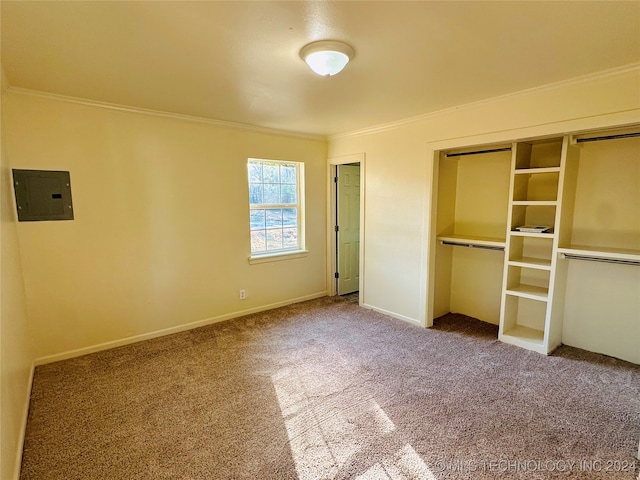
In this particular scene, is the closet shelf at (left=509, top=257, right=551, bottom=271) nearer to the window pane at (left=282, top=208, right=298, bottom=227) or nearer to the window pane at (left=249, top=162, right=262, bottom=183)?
the window pane at (left=282, top=208, right=298, bottom=227)

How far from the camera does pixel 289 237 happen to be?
4484 mm

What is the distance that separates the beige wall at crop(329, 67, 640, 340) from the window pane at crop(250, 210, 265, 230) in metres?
1.37

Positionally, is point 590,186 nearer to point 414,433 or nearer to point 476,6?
point 476,6

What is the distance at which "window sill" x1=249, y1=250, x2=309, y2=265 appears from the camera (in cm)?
408

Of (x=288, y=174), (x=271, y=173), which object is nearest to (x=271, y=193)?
(x=271, y=173)

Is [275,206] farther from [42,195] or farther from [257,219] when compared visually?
A: [42,195]

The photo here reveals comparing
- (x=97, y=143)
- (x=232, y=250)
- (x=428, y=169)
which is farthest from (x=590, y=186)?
(x=97, y=143)

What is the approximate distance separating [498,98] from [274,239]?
298 centimetres

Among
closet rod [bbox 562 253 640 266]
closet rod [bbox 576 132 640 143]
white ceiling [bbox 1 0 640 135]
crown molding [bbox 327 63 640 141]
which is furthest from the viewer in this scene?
closet rod [bbox 562 253 640 266]

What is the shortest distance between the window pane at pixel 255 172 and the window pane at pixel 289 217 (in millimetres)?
565

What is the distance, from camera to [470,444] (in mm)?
1896

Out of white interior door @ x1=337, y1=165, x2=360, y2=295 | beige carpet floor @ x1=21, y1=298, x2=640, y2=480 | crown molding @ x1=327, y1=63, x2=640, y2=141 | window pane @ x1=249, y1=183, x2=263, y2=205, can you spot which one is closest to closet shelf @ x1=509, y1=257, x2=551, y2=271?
beige carpet floor @ x1=21, y1=298, x2=640, y2=480

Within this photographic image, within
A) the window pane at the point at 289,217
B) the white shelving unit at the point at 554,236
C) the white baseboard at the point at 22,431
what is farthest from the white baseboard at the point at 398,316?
the white baseboard at the point at 22,431

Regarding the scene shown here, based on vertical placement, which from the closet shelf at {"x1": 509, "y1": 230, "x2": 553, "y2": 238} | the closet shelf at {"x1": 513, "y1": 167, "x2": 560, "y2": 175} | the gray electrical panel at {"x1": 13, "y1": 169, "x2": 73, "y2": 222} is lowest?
the closet shelf at {"x1": 509, "y1": 230, "x2": 553, "y2": 238}
